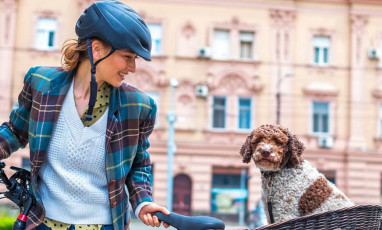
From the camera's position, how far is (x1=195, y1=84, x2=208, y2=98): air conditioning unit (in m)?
26.2

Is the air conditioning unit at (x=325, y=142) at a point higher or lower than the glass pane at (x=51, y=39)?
lower

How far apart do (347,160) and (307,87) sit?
3.56 meters

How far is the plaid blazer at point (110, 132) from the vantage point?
2576 millimetres

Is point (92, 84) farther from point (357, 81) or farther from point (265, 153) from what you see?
point (357, 81)

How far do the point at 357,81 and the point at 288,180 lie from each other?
2443 centimetres

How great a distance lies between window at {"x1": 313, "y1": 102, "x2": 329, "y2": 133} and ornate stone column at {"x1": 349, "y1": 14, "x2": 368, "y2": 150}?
3.39 ft

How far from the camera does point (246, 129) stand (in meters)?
26.8

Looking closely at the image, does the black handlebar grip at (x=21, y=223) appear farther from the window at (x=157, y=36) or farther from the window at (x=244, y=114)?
the window at (x=244, y=114)

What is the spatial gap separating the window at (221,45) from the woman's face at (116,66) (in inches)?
956

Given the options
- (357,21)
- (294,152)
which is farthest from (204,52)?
(294,152)

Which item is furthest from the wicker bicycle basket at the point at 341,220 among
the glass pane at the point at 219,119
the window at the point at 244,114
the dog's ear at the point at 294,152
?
the window at the point at 244,114

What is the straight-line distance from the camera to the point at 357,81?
27000 millimetres

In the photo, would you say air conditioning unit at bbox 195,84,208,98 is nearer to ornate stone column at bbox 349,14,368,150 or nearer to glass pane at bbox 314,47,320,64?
glass pane at bbox 314,47,320,64

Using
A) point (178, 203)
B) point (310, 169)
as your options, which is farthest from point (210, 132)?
point (310, 169)
